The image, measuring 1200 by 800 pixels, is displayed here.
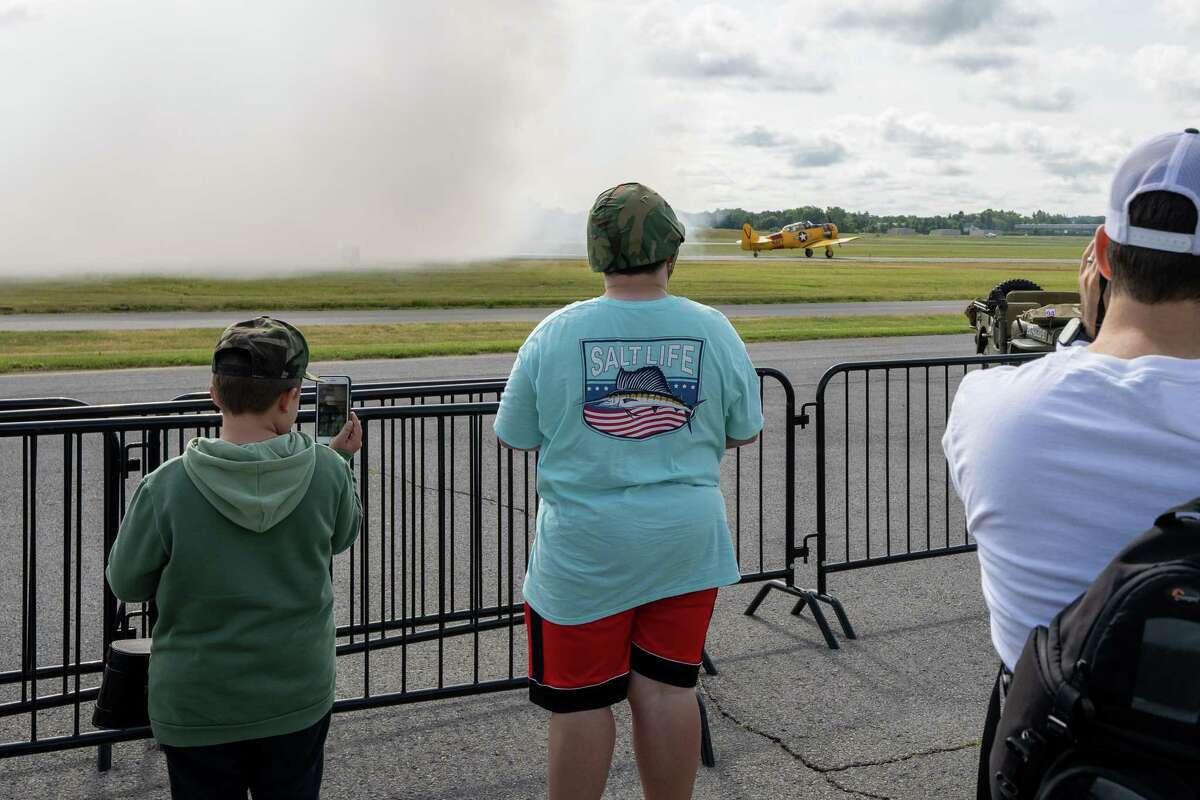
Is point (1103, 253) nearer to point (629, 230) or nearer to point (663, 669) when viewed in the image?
point (629, 230)

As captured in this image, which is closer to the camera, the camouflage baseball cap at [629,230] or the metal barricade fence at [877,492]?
the camouflage baseball cap at [629,230]

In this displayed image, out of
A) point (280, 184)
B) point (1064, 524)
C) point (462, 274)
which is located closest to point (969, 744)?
point (1064, 524)

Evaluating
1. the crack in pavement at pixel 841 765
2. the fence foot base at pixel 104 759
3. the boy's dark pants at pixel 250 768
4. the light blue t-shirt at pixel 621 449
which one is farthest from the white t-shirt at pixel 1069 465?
the fence foot base at pixel 104 759

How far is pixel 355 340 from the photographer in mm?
23203

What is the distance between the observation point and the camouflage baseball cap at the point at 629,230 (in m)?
2.95

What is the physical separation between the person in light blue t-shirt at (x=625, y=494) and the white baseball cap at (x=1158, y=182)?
1.34 metres

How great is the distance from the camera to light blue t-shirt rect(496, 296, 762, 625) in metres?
2.89

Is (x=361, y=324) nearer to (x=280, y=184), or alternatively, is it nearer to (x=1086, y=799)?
(x=1086, y=799)

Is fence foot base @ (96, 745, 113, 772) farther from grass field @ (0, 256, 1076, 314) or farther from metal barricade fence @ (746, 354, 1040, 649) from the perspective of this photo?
grass field @ (0, 256, 1076, 314)

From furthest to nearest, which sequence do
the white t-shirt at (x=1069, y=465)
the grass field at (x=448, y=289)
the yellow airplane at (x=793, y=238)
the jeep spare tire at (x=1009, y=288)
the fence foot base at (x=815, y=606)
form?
the yellow airplane at (x=793, y=238) → the grass field at (x=448, y=289) → the jeep spare tire at (x=1009, y=288) → the fence foot base at (x=815, y=606) → the white t-shirt at (x=1069, y=465)

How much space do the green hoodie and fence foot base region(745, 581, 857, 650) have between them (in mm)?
3348

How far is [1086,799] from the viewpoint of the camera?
5.11 ft

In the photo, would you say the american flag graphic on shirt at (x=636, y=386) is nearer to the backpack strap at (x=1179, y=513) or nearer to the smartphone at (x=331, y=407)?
the smartphone at (x=331, y=407)

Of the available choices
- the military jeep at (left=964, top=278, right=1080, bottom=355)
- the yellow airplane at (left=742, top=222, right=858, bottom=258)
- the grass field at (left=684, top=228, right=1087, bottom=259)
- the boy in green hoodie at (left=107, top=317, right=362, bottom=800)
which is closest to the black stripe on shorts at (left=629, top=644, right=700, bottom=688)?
the boy in green hoodie at (left=107, top=317, right=362, bottom=800)
